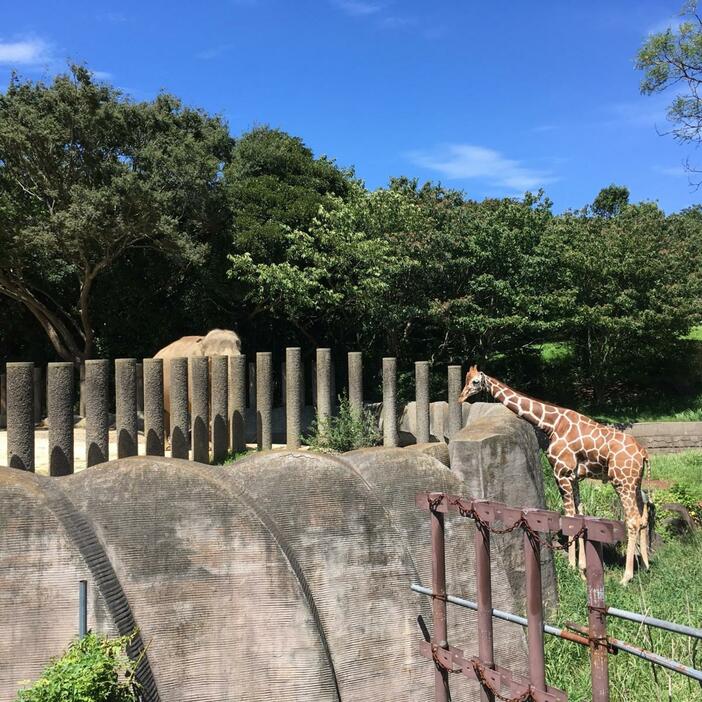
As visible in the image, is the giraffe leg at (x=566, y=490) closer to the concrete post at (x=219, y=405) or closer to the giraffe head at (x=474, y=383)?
the giraffe head at (x=474, y=383)

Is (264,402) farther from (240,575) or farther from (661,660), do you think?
(661,660)

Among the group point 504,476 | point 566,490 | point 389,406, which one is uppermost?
point 389,406

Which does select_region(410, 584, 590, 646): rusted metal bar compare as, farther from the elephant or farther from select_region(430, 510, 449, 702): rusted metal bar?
the elephant

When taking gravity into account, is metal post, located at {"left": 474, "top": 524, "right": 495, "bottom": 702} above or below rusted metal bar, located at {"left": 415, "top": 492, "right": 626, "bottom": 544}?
below

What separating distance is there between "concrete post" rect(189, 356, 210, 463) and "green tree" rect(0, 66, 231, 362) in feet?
23.8

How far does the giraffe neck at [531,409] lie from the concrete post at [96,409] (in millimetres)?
4245

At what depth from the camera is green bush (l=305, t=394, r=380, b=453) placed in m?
10.0

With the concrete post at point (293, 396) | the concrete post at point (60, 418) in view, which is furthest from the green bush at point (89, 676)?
the concrete post at point (293, 396)

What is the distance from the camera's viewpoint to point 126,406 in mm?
6809

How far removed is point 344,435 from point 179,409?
2.81 m

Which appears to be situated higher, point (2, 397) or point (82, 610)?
point (2, 397)

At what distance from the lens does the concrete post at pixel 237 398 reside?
9469mm

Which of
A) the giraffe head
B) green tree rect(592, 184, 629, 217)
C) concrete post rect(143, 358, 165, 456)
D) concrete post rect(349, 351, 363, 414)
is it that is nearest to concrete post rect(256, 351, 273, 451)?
concrete post rect(349, 351, 363, 414)

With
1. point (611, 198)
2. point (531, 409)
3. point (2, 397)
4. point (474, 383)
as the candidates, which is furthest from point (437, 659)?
point (611, 198)
